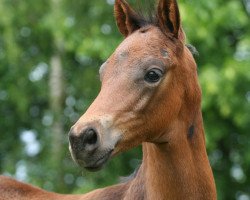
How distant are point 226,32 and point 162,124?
7846 mm

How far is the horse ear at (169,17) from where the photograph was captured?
5.30 meters

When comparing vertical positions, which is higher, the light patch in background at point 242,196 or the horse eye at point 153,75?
the horse eye at point 153,75

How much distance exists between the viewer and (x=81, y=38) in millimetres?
11961

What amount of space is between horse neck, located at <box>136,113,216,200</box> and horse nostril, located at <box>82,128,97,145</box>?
778 millimetres

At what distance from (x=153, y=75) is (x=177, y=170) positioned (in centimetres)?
71

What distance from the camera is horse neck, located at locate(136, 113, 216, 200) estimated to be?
17.4ft

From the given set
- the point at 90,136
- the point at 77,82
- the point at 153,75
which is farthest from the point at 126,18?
the point at 77,82

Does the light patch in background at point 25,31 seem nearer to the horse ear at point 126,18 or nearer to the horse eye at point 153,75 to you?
the horse ear at point 126,18

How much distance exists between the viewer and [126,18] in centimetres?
556

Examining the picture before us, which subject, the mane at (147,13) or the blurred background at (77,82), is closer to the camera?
the mane at (147,13)

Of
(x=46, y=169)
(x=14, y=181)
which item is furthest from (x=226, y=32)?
(x=14, y=181)

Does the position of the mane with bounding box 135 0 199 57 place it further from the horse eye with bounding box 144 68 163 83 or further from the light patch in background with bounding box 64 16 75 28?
the light patch in background with bounding box 64 16 75 28

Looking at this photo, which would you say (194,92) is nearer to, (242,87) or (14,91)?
A: (242,87)

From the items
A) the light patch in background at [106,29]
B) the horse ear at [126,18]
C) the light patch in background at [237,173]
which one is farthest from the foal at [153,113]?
the light patch in background at [237,173]
